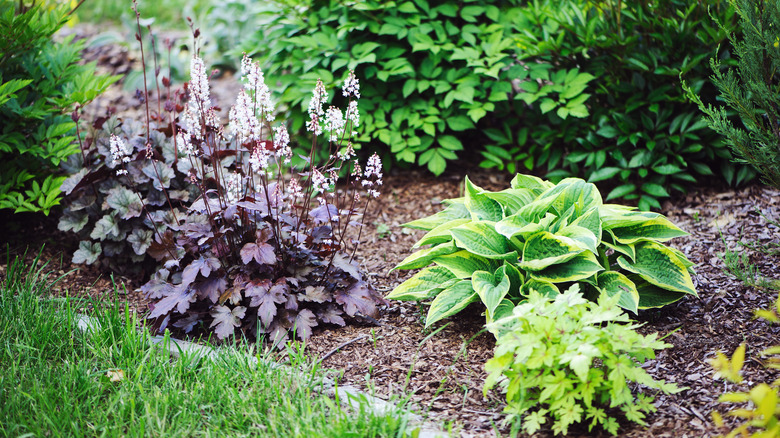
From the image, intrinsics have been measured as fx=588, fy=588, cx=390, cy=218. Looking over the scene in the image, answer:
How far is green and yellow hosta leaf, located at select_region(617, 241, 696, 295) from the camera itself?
8.91ft

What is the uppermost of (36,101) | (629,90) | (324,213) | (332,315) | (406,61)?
(36,101)

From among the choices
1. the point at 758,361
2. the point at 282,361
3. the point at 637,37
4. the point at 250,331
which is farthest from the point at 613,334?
the point at 637,37

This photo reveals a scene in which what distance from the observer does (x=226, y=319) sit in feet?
9.01

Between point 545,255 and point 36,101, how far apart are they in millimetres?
3132

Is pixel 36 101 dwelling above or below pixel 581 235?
above

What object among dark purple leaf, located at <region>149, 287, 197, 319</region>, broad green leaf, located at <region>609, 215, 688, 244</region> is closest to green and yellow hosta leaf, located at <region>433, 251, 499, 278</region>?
broad green leaf, located at <region>609, 215, 688, 244</region>

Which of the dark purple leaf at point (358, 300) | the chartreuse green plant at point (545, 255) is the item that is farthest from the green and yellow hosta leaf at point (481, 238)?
the dark purple leaf at point (358, 300)

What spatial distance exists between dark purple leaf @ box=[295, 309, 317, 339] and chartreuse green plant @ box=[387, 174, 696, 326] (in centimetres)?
42

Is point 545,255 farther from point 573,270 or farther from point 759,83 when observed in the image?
point 759,83

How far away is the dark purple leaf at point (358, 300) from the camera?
2879 millimetres

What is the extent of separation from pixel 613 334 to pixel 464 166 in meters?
2.81

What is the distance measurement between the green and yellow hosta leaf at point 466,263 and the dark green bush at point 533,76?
52.8 inches

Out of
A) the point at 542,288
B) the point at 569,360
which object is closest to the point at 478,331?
the point at 542,288

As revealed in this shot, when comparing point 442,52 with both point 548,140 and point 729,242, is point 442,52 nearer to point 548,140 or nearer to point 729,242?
point 548,140
